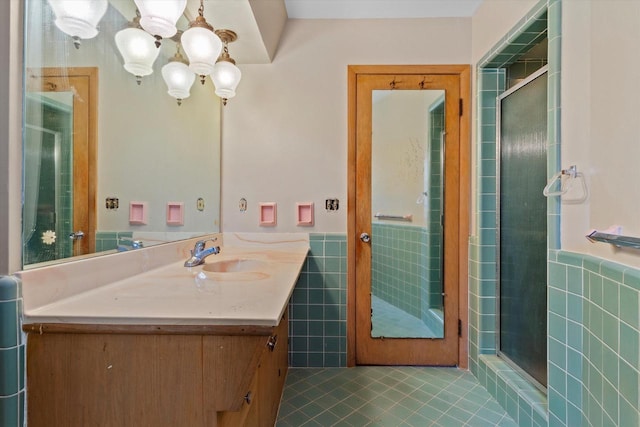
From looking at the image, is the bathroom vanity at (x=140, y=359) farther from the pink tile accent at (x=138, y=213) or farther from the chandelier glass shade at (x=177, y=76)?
the chandelier glass shade at (x=177, y=76)

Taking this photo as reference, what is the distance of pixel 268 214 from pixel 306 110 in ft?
2.42

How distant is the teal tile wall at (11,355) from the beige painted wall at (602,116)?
1715 mm

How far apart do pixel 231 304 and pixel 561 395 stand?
A: 1.36 meters

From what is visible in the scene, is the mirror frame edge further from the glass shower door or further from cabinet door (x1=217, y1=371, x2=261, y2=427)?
the glass shower door

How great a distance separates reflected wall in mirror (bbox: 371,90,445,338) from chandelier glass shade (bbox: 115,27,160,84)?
1.30 m

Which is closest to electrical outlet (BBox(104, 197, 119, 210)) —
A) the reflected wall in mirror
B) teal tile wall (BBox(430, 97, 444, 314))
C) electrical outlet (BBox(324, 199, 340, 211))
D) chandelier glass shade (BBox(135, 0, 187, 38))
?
chandelier glass shade (BBox(135, 0, 187, 38))

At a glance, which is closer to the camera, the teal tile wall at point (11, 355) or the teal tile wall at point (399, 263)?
the teal tile wall at point (11, 355)

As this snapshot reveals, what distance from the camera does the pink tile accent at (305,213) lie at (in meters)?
2.02

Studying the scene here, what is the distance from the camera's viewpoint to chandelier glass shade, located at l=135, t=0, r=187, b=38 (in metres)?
1.03

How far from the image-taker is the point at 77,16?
94 centimetres

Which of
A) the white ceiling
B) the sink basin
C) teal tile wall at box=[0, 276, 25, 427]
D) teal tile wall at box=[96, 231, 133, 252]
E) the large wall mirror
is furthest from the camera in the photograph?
the white ceiling

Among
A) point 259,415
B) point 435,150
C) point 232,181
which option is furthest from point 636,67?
point 232,181

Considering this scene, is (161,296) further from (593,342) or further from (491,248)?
(491,248)

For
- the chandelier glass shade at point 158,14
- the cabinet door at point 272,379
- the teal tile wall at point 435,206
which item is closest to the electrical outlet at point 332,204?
the teal tile wall at point 435,206
